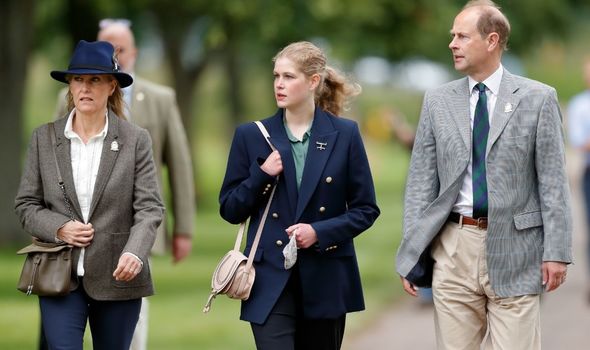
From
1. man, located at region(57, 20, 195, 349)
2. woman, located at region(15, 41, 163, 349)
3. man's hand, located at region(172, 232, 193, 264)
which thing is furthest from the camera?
man's hand, located at region(172, 232, 193, 264)

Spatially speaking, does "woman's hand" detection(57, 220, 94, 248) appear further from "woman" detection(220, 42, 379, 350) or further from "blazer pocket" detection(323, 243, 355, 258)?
"blazer pocket" detection(323, 243, 355, 258)

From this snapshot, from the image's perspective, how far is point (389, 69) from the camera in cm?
3775

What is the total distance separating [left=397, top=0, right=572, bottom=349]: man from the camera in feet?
22.9

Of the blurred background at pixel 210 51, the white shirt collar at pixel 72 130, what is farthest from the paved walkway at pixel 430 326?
the white shirt collar at pixel 72 130

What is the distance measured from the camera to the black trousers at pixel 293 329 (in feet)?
23.0

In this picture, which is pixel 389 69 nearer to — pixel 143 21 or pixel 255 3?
pixel 143 21

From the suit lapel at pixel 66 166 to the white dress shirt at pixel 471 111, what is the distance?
171 cm

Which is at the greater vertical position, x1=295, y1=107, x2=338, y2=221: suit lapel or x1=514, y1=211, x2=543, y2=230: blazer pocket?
x1=295, y1=107, x2=338, y2=221: suit lapel

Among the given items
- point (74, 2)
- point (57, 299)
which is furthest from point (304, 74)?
point (74, 2)

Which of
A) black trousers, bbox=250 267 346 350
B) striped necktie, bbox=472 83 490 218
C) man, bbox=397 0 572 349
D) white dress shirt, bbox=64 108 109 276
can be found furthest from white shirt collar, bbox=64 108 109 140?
striped necktie, bbox=472 83 490 218

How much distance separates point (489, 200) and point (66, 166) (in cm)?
190

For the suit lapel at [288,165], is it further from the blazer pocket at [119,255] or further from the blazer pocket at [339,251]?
the blazer pocket at [119,255]

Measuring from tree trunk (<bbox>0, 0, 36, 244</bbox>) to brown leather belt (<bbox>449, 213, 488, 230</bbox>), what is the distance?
14.3 metres

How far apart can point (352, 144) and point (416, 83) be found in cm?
4672
